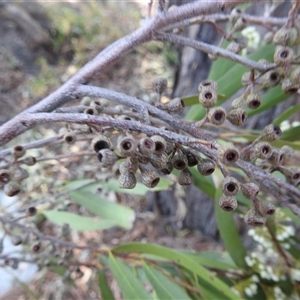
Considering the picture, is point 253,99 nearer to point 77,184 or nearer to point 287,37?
point 287,37

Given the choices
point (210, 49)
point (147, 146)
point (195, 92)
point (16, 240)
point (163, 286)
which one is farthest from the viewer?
point (195, 92)

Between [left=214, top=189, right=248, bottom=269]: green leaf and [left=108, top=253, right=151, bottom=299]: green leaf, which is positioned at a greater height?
[left=214, top=189, right=248, bottom=269]: green leaf

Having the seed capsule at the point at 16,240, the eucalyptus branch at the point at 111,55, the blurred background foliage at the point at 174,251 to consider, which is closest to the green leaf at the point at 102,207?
the blurred background foliage at the point at 174,251

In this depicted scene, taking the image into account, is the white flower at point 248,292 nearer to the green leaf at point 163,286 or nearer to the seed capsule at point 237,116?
the green leaf at point 163,286

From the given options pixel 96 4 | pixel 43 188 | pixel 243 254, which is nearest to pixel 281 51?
pixel 243 254

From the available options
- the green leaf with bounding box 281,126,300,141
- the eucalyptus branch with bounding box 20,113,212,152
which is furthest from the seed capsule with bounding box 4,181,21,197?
the green leaf with bounding box 281,126,300,141

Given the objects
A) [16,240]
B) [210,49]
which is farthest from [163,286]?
[210,49]

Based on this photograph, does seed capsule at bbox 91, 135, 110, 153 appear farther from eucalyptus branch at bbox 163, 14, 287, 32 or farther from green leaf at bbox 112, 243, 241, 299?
green leaf at bbox 112, 243, 241, 299

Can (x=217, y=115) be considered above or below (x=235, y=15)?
below
